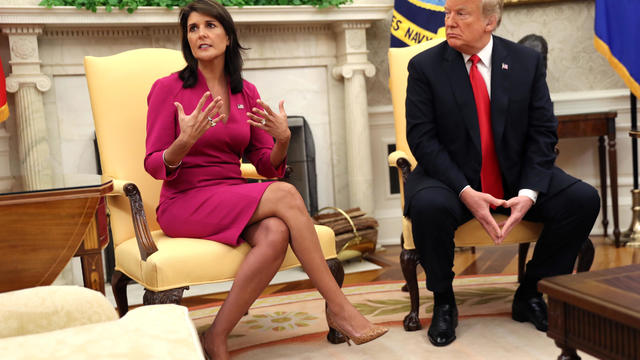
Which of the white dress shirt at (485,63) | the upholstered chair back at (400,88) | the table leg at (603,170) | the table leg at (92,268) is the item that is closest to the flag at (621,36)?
the table leg at (603,170)

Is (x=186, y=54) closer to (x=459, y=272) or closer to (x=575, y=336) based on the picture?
(x=575, y=336)

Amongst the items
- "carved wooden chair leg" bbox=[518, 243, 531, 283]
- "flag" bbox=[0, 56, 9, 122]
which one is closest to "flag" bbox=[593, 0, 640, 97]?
"carved wooden chair leg" bbox=[518, 243, 531, 283]

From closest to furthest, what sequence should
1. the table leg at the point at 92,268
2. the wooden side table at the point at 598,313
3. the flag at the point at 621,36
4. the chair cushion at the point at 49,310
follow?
the chair cushion at the point at 49,310 → the wooden side table at the point at 598,313 → the table leg at the point at 92,268 → the flag at the point at 621,36

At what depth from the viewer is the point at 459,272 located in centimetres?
345

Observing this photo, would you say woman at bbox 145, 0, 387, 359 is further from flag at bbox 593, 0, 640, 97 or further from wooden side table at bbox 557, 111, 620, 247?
flag at bbox 593, 0, 640, 97

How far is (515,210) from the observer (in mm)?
2285

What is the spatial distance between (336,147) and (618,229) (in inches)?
73.8

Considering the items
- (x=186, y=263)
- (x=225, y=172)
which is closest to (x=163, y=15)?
(x=225, y=172)

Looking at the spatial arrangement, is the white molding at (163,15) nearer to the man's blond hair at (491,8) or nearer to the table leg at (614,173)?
the table leg at (614,173)

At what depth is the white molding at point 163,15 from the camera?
351 centimetres

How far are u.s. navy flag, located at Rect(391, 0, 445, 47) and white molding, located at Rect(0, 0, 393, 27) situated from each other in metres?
0.20

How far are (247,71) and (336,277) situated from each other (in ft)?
7.26

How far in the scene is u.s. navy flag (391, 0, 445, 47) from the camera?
4.01m

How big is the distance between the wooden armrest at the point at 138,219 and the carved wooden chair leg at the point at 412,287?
0.99 m
